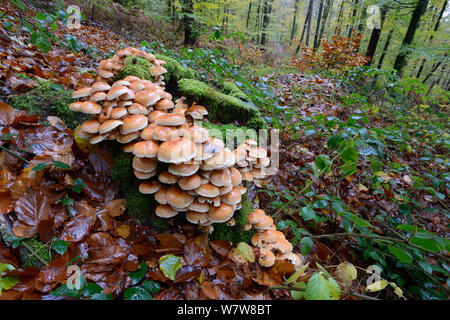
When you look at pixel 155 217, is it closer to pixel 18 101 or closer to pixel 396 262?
pixel 18 101

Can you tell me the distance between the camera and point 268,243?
2.22 m

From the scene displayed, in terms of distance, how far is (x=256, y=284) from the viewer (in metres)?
1.94

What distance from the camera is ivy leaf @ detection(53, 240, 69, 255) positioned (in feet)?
5.45

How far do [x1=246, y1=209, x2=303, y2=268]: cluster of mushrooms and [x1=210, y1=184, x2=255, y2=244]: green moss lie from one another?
0.07 meters

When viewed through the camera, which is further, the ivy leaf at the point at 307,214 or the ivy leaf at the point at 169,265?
the ivy leaf at the point at 307,214

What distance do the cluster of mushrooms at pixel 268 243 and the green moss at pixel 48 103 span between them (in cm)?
253

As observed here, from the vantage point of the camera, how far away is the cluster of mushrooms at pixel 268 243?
2.09 metres

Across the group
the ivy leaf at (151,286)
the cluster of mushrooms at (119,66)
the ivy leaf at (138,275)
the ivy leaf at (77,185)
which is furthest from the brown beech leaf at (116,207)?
the cluster of mushrooms at (119,66)

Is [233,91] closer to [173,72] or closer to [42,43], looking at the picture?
[173,72]

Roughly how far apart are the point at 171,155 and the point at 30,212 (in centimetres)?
131

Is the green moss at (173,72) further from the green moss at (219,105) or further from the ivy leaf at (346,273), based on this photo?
the ivy leaf at (346,273)

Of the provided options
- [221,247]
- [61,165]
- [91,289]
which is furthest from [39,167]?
[221,247]

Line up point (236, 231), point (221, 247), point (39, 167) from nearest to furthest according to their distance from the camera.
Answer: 1. point (39, 167)
2. point (221, 247)
3. point (236, 231)
